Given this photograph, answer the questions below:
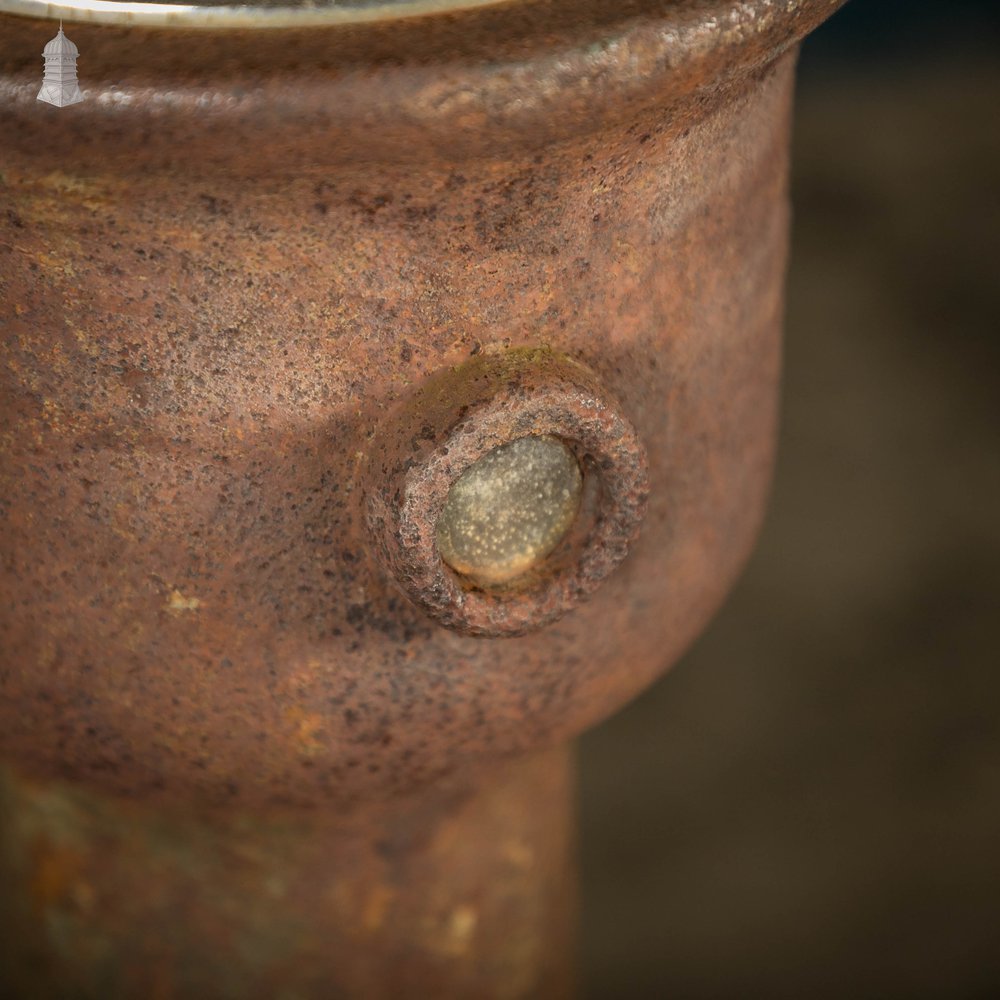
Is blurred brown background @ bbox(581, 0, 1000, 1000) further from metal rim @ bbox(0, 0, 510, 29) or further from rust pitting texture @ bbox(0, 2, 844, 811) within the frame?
metal rim @ bbox(0, 0, 510, 29)

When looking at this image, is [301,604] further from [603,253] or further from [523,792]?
[523,792]

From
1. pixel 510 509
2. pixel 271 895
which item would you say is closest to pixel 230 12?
pixel 510 509

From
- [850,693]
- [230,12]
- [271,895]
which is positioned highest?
[850,693]

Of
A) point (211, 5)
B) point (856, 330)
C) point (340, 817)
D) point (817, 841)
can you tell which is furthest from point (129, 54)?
point (856, 330)

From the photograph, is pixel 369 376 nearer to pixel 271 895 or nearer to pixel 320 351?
pixel 320 351

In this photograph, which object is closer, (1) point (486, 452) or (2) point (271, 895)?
(1) point (486, 452)

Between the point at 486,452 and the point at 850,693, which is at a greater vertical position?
the point at 850,693

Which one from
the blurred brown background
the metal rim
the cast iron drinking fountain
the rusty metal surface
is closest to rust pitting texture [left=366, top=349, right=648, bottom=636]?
the cast iron drinking fountain
